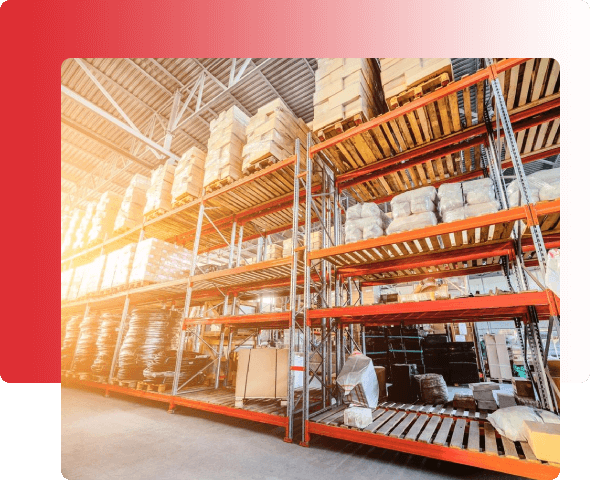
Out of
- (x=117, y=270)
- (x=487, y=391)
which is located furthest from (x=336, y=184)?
(x=117, y=270)

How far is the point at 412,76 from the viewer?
402cm

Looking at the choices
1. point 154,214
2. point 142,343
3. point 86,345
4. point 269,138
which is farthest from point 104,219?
point 269,138

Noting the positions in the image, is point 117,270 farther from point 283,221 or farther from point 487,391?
point 487,391

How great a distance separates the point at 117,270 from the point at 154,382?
10.8 feet

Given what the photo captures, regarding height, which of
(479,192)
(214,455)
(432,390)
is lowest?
(214,455)

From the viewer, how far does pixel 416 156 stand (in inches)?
204

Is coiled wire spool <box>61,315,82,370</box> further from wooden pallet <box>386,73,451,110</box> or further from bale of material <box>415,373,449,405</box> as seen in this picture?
wooden pallet <box>386,73,451,110</box>

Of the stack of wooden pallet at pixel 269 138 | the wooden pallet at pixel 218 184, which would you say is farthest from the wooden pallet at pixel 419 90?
the wooden pallet at pixel 218 184

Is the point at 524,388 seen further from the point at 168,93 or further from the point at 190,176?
the point at 168,93

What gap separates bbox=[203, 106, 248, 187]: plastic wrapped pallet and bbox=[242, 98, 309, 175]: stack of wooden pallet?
0.36m

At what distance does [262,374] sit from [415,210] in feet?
11.9

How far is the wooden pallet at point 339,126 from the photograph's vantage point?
451cm

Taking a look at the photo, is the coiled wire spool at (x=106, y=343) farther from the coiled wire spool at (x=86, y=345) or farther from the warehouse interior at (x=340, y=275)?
the coiled wire spool at (x=86, y=345)

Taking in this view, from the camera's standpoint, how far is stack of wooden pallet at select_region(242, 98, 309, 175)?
18.3ft
